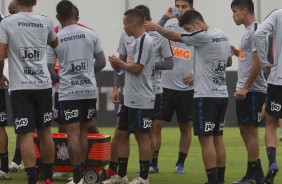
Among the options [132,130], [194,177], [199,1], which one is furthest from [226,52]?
[199,1]

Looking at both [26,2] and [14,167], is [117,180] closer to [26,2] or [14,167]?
[14,167]

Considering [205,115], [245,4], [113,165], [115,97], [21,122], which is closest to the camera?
[21,122]

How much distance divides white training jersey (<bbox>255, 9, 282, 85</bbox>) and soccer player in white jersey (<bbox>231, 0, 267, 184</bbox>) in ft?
1.32

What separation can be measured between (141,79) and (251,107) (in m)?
1.41

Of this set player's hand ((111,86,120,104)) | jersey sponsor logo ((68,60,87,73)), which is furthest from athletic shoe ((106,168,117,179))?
jersey sponsor logo ((68,60,87,73))

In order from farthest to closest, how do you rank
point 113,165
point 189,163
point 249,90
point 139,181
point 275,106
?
point 189,163, point 113,165, point 249,90, point 139,181, point 275,106

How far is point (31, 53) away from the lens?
39.3 feet

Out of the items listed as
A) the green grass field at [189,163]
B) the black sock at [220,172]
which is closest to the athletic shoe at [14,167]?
the green grass field at [189,163]

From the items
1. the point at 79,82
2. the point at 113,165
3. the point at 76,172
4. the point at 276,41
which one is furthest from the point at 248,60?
the point at 76,172

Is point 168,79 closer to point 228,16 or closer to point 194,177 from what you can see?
point 194,177

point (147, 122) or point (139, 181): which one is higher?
point (147, 122)

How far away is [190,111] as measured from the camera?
1538 centimetres

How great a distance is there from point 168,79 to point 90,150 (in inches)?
91.4

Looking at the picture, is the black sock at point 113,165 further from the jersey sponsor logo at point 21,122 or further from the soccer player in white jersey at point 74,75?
the jersey sponsor logo at point 21,122
